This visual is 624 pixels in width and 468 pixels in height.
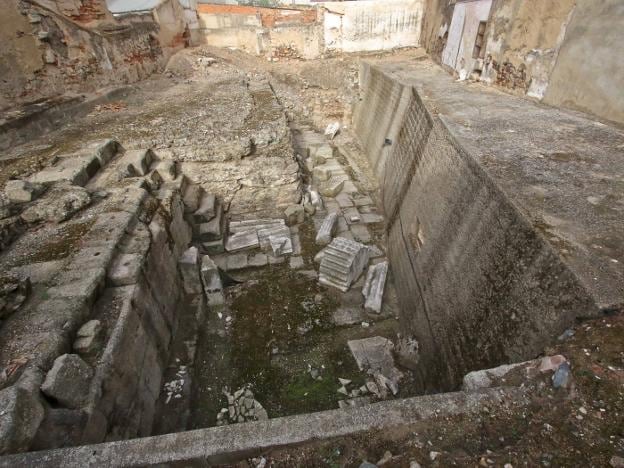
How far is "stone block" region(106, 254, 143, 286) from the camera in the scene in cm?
319

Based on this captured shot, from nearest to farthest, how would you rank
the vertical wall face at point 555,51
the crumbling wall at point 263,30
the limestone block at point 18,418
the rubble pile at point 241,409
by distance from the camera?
the limestone block at point 18,418, the rubble pile at point 241,409, the vertical wall face at point 555,51, the crumbling wall at point 263,30

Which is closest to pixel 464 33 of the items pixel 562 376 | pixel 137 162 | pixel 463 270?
pixel 463 270

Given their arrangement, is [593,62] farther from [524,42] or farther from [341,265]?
[341,265]

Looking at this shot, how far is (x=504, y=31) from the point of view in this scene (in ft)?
22.1

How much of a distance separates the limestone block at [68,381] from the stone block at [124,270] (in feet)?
3.16

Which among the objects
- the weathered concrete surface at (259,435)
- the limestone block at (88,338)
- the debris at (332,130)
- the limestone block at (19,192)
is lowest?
the debris at (332,130)

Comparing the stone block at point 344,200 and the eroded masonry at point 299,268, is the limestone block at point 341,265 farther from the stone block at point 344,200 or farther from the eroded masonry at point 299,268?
the stone block at point 344,200

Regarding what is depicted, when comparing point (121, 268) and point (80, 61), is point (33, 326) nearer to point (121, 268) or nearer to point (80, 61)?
point (121, 268)

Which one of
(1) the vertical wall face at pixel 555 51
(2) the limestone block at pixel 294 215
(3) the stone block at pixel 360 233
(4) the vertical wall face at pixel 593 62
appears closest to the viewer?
(4) the vertical wall face at pixel 593 62

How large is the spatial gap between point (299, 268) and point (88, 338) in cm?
329

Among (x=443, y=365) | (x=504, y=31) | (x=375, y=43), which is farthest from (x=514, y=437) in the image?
(x=375, y=43)

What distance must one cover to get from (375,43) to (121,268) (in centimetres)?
1390

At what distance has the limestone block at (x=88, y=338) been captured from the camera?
8.36ft

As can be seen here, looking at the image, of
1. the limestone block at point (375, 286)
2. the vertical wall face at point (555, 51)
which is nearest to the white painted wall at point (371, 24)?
the vertical wall face at point (555, 51)
